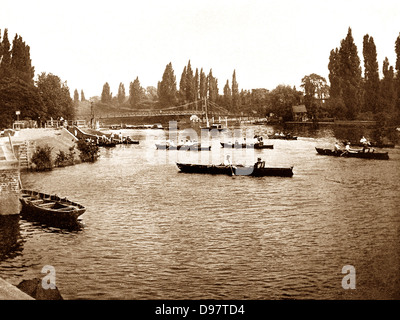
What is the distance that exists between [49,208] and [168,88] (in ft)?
517

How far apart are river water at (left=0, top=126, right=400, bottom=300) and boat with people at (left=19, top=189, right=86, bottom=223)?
0.73m

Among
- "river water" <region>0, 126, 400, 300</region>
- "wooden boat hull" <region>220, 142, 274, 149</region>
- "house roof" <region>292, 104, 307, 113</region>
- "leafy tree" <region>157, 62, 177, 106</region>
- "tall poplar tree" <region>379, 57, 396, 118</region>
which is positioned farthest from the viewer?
"leafy tree" <region>157, 62, 177, 106</region>

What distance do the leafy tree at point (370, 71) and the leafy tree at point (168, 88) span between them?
337 ft

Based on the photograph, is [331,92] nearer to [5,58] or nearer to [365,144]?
[365,144]

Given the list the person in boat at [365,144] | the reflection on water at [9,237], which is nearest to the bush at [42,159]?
the reflection on water at [9,237]

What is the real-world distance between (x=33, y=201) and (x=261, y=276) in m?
16.7

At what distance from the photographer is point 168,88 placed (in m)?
181

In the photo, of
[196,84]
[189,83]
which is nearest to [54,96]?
[189,83]

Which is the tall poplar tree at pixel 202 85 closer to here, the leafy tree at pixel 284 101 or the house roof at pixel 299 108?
the leafy tree at pixel 284 101

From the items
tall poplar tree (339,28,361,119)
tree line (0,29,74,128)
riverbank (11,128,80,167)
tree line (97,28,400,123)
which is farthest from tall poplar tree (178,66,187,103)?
riverbank (11,128,80,167)

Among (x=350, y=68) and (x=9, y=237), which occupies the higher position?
(x=350, y=68)

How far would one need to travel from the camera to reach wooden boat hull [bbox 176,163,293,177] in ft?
142

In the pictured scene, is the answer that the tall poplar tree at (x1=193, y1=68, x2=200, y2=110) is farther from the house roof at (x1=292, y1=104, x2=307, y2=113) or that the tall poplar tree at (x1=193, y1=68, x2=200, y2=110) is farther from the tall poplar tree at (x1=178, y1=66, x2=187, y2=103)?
the house roof at (x1=292, y1=104, x2=307, y2=113)
